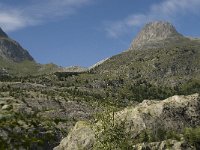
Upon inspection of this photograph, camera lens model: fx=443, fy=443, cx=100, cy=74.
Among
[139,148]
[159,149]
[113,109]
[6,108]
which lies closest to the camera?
[6,108]

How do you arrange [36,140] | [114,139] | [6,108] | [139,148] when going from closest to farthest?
[36,140]
[6,108]
[114,139]
[139,148]

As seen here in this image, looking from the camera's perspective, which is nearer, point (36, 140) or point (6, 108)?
point (36, 140)

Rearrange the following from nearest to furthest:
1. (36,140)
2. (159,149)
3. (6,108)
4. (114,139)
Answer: (36,140), (6,108), (114,139), (159,149)

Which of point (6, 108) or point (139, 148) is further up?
point (6, 108)

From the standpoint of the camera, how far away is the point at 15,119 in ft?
36.3

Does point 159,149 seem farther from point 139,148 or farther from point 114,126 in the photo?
point 114,126

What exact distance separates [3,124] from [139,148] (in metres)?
178

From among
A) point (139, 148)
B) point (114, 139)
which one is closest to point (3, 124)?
point (114, 139)

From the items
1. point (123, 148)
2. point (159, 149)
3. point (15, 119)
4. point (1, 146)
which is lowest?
point (159, 149)

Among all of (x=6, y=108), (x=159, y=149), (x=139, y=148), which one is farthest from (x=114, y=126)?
(x=159, y=149)

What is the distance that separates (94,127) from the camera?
51.0 metres

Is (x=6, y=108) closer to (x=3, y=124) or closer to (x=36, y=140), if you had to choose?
(x=3, y=124)

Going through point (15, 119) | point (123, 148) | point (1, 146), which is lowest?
point (123, 148)

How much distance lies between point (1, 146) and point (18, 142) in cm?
43
